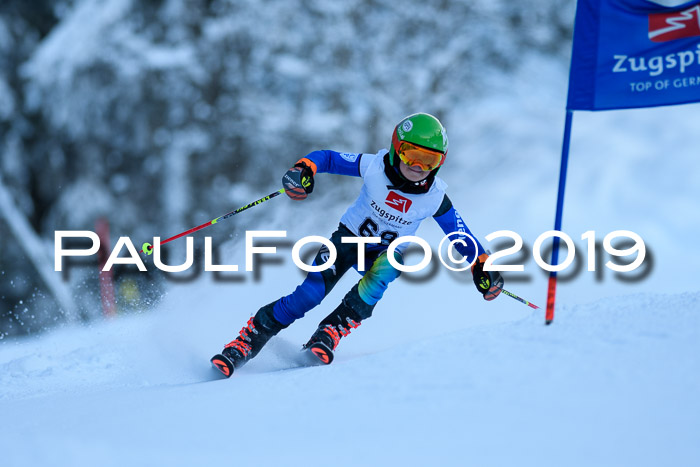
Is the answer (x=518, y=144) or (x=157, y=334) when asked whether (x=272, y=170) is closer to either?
(x=518, y=144)

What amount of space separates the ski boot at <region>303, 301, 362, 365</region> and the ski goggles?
3.11ft

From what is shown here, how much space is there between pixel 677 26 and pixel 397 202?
5.24 ft

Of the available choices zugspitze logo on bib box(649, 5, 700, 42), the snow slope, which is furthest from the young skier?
zugspitze logo on bib box(649, 5, 700, 42)

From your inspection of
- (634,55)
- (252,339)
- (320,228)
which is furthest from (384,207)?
(320,228)

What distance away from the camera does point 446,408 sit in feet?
8.32

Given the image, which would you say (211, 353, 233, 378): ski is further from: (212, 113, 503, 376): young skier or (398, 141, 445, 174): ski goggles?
(398, 141, 445, 174): ski goggles

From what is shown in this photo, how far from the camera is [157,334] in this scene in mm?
5152

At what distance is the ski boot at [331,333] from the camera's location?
3965 mm

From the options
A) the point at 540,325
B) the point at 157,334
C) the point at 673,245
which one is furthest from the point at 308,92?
the point at 540,325

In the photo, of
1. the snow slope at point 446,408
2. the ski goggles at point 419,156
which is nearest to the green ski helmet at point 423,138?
the ski goggles at point 419,156

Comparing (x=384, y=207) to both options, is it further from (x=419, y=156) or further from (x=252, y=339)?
(x=252, y=339)

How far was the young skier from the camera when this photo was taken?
3.91 m

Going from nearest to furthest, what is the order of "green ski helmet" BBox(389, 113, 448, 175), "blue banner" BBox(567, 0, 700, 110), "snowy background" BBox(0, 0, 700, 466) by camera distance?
1. "snowy background" BBox(0, 0, 700, 466)
2. "blue banner" BBox(567, 0, 700, 110)
3. "green ski helmet" BBox(389, 113, 448, 175)

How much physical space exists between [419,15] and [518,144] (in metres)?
3.01
